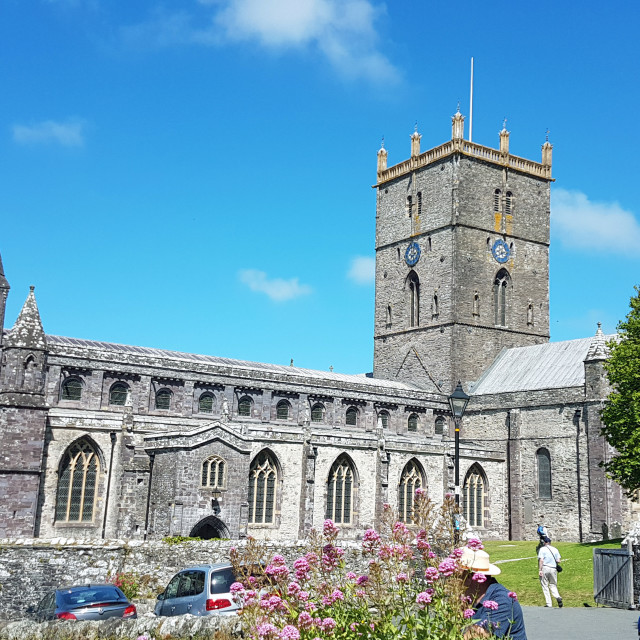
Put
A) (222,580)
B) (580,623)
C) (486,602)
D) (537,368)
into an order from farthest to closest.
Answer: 1. (537,368)
2. (580,623)
3. (222,580)
4. (486,602)

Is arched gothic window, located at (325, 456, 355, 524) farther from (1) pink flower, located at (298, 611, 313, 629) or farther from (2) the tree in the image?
(1) pink flower, located at (298, 611, 313, 629)

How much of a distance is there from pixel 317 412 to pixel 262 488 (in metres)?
8.50

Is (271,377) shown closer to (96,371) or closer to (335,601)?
(96,371)

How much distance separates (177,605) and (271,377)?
2937 centimetres

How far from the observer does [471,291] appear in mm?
56562

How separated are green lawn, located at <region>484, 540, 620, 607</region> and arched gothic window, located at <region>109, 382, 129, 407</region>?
19.7 m

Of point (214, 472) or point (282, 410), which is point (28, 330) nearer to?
point (214, 472)

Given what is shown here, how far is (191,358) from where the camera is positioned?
156 ft

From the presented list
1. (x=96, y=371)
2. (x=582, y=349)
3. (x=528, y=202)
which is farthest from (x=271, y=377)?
(x=528, y=202)

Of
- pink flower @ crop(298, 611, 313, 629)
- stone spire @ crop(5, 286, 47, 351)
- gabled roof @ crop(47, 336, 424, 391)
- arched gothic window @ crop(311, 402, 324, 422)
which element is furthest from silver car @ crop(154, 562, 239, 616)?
arched gothic window @ crop(311, 402, 324, 422)

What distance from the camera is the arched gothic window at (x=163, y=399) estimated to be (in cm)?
4275

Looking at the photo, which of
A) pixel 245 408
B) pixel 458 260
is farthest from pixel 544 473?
pixel 245 408

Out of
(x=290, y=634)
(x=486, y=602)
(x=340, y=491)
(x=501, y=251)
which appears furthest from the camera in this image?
(x=501, y=251)

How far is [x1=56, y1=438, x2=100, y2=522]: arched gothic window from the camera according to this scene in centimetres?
3666
